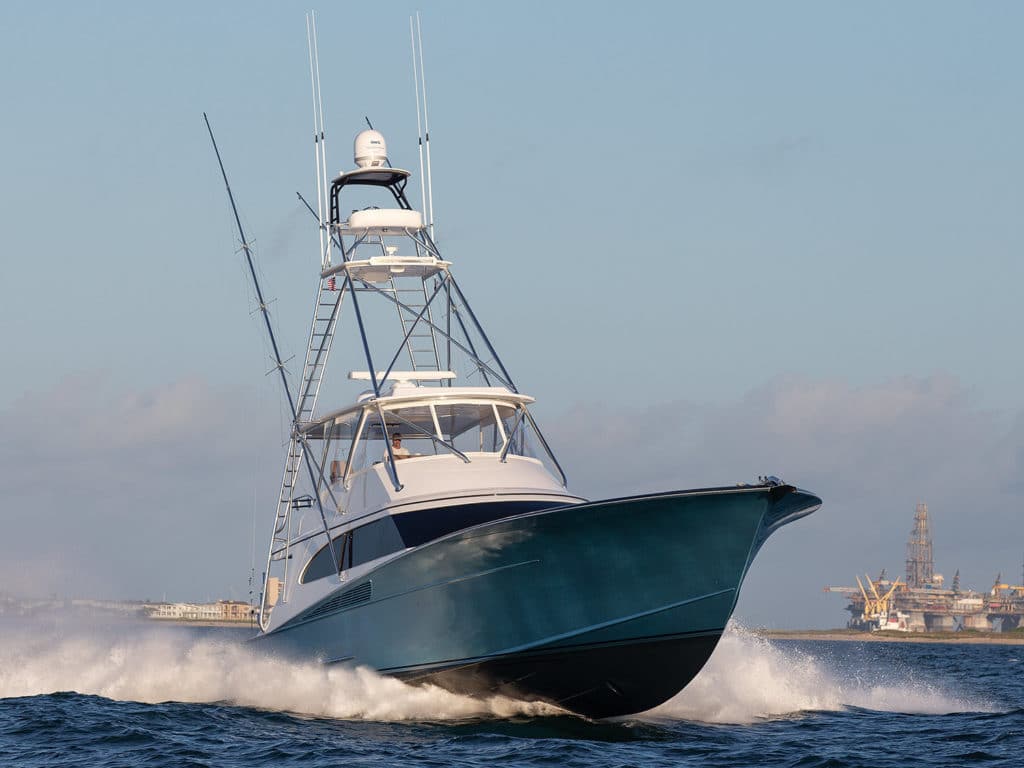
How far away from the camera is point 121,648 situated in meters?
25.2

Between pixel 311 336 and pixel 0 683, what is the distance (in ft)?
26.6

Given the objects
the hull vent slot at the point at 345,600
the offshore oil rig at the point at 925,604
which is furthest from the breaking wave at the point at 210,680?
the offshore oil rig at the point at 925,604

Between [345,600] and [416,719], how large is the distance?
7.10 feet

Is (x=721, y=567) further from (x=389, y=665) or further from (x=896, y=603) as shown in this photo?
(x=896, y=603)

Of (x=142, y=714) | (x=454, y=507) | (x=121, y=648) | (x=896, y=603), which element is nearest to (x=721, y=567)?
(x=454, y=507)

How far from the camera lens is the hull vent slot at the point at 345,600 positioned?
1900 cm

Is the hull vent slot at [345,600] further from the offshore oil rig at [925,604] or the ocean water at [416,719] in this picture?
the offshore oil rig at [925,604]

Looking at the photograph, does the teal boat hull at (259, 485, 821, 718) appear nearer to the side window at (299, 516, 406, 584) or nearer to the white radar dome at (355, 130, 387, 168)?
the side window at (299, 516, 406, 584)

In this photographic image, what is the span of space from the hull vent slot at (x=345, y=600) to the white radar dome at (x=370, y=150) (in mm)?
7978

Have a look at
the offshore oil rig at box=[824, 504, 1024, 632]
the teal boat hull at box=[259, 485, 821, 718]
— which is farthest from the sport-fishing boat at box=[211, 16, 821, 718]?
the offshore oil rig at box=[824, 504, 1024, 632]

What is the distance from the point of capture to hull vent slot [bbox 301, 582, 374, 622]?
62.3 feet

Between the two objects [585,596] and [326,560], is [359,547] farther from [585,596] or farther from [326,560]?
[585,596]

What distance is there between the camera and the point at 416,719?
1828cm

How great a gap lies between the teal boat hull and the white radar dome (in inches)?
338
